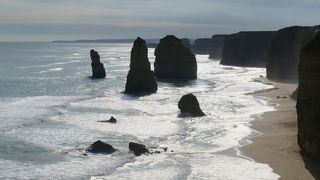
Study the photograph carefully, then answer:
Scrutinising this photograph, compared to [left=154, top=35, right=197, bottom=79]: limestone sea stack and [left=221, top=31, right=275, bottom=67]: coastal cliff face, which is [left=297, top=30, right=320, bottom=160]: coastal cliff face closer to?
[left=154, top=35, right=197, bottom=79]: limestone sea stack

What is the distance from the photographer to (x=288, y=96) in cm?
7175

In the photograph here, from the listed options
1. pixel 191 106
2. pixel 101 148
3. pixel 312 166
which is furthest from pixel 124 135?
pixel 312 166

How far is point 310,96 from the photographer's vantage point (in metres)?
30.2

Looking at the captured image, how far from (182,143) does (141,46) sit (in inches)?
1595

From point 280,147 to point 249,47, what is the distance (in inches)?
4778

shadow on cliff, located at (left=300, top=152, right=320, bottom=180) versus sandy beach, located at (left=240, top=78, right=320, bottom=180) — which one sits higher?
shadow on cliff, located at (left=300, top=152, right=320, bottom=180)

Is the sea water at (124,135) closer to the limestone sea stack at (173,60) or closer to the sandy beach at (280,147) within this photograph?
the sandy beach at (280,147)

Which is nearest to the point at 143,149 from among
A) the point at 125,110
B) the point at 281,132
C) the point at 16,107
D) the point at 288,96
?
the point at 281,132

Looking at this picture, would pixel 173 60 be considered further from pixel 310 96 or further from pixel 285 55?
pixel 310 96

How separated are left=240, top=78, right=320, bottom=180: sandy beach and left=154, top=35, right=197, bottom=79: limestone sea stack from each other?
43.9 m

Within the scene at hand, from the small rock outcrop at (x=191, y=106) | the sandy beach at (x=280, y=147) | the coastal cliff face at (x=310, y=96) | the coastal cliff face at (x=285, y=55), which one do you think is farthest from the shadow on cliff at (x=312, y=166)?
the coastal cliff face at (x=285, y=55)

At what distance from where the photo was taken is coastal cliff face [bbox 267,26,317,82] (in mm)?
98750

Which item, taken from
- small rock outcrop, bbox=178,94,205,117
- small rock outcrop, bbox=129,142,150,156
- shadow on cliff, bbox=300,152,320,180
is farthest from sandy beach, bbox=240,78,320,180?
small rock outcrop, bbox=129,142,150,156

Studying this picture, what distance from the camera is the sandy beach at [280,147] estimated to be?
1133 inches
